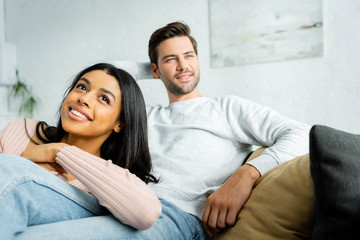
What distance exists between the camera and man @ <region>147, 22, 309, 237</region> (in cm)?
103

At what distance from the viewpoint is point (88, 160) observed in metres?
0.86

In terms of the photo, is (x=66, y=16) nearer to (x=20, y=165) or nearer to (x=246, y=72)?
(x=246, y=72)

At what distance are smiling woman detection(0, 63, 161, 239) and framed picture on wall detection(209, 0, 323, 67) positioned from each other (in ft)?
4.33

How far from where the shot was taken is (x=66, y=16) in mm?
3307

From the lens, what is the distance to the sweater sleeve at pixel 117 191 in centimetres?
80

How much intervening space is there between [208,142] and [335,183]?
78cm

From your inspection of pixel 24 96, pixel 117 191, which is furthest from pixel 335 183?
pixel 24 96

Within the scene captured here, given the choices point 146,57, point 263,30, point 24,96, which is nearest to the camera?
point 263,30

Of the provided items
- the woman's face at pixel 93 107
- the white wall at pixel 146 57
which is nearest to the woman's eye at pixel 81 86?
the woman's face at pixel 93 107

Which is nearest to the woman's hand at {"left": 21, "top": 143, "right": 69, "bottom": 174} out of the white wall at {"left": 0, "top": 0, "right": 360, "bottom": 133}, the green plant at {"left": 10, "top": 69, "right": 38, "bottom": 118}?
the white wall at {"left": 0, "top": 0, "right": 360, "bottom": 133}

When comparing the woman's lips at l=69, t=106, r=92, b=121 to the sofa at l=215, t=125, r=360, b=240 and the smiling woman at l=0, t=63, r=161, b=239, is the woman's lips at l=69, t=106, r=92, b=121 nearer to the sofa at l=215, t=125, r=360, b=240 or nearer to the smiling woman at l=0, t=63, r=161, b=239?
the smiling woman at l=0, t=63, r=161, b=239

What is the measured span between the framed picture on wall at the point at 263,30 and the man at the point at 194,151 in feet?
2.53

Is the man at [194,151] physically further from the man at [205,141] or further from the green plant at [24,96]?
the green plant at [24,96]

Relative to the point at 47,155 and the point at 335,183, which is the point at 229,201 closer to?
the point at 335,183
